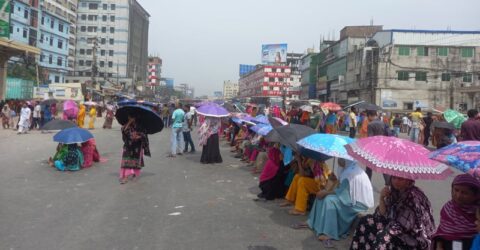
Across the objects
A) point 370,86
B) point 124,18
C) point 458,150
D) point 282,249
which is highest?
point 124,18

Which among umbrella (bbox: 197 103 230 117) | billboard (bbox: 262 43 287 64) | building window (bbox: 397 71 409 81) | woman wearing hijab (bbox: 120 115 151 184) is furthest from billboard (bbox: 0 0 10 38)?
billboard (bbox: 262 43 287 64)

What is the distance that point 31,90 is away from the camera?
43.7 m

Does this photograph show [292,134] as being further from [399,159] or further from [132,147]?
[132,147]

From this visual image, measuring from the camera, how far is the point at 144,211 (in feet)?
21.6

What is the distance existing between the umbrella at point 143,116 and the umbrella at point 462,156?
6.47 m

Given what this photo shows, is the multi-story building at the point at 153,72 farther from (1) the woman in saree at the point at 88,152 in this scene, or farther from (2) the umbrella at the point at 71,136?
(2) the umbrella at the point at 71,136

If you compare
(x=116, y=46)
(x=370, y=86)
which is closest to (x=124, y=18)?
(x=116, y=46)

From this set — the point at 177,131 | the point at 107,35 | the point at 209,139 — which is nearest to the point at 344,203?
Result: the point at 209,139

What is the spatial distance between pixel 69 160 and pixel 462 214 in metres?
8.82

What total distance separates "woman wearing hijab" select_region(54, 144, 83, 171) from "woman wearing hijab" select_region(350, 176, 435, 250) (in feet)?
25.8

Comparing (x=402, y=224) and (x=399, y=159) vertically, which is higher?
(x=399, y=159)

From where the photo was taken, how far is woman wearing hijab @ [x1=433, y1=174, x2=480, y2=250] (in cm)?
321

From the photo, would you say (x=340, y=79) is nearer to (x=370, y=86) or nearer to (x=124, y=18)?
(x=370, y=86)

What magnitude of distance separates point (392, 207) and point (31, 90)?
46054mm
